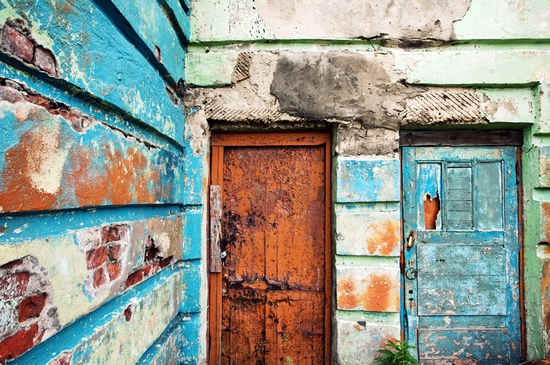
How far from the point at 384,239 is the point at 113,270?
160 centimetres

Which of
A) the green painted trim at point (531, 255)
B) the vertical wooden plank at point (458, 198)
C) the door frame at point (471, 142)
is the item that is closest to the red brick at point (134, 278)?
the door frame at point (471, 142)

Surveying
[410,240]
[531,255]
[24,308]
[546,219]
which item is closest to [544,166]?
[546,219]

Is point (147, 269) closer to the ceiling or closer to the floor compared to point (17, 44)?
closer to the floor

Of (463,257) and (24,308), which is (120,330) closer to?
(24,308)

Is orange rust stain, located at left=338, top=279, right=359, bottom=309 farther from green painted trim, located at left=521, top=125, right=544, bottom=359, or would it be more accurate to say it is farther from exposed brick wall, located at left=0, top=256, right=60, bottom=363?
exposed brick wall, located at left=0, top=256, right=60, bottom=363

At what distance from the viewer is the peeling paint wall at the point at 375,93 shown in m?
2.07

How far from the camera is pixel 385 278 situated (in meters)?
2.06

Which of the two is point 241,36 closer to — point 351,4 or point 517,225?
point 351,4

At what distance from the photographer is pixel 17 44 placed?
0.83 meters

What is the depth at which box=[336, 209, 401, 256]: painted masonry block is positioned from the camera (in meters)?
2.07

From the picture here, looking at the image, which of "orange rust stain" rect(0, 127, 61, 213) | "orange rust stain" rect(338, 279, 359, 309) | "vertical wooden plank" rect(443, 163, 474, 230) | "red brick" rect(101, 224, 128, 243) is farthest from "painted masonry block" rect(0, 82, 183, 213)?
"vertical wooden plank" rect(443, 163, 474, 230)

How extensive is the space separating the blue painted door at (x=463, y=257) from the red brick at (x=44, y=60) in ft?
6.90

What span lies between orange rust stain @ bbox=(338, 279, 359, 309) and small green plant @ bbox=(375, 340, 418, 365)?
0.33 metres

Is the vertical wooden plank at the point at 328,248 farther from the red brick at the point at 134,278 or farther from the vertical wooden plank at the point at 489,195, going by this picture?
the red brick at the point at 134,278
